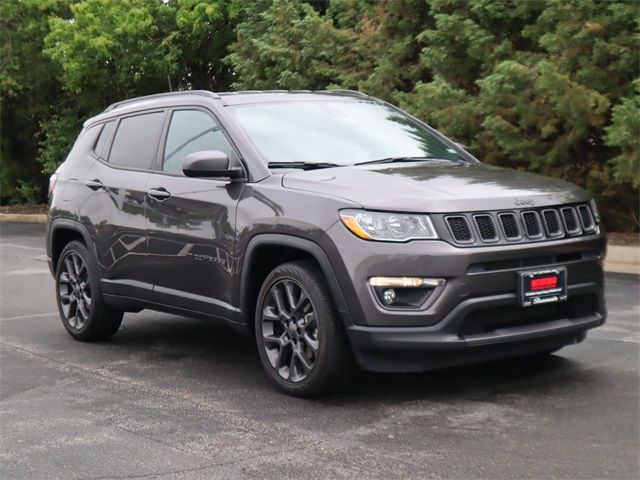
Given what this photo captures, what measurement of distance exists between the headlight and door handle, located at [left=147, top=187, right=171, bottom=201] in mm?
1739

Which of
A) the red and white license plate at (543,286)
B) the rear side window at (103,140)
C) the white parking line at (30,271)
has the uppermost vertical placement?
the rear side window at (103,140)

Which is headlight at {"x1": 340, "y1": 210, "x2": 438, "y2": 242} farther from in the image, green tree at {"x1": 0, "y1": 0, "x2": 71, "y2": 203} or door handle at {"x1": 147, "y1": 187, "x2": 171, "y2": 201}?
green tree at {"x1": 0, "y1": 0, "x2": 71, "y2": 203}

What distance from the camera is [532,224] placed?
5.72 m

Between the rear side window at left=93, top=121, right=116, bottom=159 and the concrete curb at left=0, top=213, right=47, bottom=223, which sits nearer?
the rear side window at left=93, top=121, right=116, bottom=159

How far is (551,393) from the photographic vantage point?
234 inches

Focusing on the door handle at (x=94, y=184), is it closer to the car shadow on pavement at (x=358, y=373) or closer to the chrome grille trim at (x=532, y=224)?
the car shadow on pavement at (x=358, y=373)

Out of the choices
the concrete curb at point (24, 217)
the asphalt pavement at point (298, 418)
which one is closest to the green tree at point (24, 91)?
the concrete curb at point (24, 217)

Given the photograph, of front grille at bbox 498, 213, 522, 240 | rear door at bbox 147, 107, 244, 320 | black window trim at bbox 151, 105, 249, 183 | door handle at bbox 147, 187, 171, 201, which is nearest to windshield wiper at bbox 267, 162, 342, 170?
rear door at bbox 147, 107, 244, 320

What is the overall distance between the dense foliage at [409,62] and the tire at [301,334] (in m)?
7.43

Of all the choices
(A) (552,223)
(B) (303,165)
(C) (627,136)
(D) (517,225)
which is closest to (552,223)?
(A) (552,223)

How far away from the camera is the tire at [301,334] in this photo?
5.70 meters

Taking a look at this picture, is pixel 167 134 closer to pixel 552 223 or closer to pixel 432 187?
pixel 432 187

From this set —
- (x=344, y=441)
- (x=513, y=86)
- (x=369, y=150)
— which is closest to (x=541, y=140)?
(x=513, y=86)

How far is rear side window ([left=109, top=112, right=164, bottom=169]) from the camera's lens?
7.41 meters
